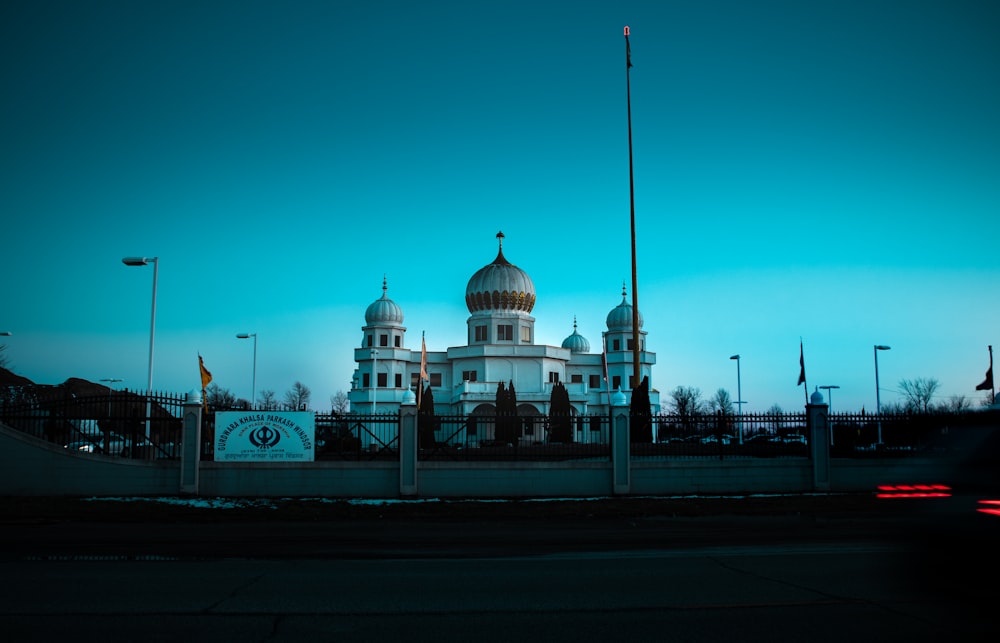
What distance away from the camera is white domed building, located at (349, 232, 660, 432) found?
217 ft

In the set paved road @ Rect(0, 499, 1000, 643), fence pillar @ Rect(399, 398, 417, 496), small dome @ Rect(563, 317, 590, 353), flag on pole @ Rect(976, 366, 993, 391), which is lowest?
paved road @ Rect(0, 499, 1000, 643)

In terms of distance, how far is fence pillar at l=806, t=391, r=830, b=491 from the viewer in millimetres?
23078

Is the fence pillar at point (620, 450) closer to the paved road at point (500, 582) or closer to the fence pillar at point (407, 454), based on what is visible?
the fence pillar at point (407, 454)

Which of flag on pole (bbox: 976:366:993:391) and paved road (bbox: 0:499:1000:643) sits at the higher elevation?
flag on pole (bbox: 976:366:993:391)

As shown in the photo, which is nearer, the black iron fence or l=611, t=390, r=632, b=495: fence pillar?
the black iron fence

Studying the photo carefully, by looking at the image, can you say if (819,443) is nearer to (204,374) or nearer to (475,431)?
(475,431)

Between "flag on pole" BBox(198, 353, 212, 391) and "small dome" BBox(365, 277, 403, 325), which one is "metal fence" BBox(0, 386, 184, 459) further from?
"small dome" BBox(365, 277, 403, 325)

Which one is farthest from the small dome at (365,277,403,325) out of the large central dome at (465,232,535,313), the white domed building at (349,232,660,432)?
the large central dome at (465,232,535,313)

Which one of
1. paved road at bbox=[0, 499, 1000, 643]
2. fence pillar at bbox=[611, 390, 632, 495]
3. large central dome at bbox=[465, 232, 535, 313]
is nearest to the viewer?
paved road at bbox=[0, 499, 1000, 643]

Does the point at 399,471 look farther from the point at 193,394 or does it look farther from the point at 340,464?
the point at 193,394

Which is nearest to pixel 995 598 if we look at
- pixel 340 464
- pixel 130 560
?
pixel 130 560

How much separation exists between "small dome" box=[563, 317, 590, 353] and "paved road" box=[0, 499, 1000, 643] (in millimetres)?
64142

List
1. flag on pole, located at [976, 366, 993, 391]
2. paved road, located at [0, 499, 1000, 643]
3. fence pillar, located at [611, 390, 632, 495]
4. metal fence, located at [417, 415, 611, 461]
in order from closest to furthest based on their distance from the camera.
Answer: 1. paved road, located at [0, 499, 1000, 643]
2. fence pillar, located at [611, 390, 632, 495]
3. metal fence, located at [417, 415, 611, 461]
4. flag on pole, located at [976, 366, 993, 391]

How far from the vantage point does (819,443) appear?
23.2 meters
